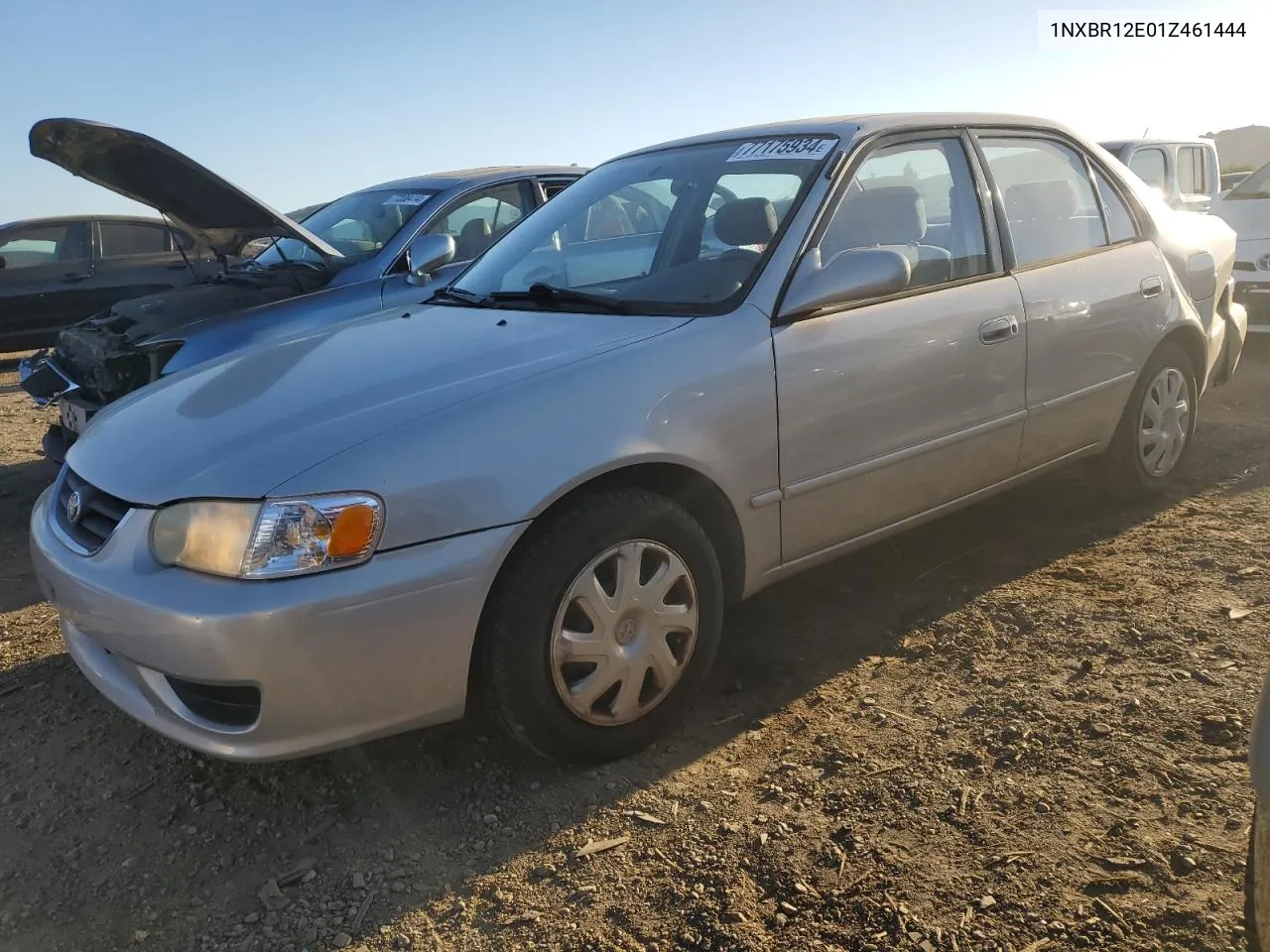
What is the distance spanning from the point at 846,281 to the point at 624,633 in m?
1.16

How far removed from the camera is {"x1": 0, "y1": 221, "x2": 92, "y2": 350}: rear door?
365 inches

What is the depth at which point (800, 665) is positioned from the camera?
10.4 ft

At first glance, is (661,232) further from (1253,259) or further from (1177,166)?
(1177,166)

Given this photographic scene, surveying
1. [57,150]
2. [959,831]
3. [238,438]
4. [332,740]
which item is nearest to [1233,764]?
[959,831]

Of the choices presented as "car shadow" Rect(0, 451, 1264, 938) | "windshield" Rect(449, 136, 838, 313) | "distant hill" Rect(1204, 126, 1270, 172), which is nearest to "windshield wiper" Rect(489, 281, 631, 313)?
"windshield" Rect(449, 136, 838, 313)

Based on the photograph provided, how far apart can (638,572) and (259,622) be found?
2.98ft

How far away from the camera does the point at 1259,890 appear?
1.41m

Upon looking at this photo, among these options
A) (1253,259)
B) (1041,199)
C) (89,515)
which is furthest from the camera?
(1253,259)

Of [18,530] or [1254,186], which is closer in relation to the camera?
[18,530]

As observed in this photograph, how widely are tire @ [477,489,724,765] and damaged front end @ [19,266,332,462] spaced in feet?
9.86

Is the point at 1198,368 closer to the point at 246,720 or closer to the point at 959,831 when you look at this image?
the point at 959,831

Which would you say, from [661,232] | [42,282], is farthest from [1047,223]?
[42,282]

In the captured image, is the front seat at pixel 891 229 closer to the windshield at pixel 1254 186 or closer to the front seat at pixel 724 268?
the front seat at pixel 724 268

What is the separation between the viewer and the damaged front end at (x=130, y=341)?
4.57 metres
